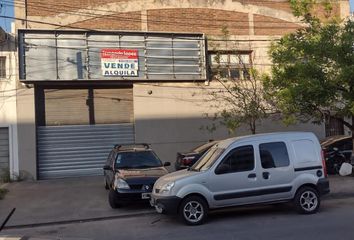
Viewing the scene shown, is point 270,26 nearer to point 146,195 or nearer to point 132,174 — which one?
point 132,174

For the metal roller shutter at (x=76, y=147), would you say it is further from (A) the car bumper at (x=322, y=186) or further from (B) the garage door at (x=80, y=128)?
(A) the car bumper at (x=322, y=186)

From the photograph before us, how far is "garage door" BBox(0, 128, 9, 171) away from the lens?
2125cm

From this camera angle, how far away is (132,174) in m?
12.8

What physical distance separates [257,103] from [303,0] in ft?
14.1

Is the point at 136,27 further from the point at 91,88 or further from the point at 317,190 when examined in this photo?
the point at 317,190

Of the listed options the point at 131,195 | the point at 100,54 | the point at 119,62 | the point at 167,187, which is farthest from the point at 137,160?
the point at 100,54

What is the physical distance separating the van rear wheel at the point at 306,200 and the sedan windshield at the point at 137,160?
4.55 metres

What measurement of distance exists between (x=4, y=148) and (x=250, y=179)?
13871 mm

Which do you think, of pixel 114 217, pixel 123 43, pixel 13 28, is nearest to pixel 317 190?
pixel 114 217

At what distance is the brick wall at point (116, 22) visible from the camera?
2216 centimetres

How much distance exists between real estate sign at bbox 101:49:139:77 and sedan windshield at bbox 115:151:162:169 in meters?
7.99

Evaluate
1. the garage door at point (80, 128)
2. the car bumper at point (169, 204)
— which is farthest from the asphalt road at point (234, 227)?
the garage door at point (80, 128)

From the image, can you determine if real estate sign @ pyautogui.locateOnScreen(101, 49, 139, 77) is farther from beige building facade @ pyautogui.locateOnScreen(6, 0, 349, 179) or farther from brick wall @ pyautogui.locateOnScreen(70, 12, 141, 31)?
brick wall @ pyautogui.locateOnScreen(70, 12, 141, 31)

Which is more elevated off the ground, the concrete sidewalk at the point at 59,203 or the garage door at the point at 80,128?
the garage door at the point at 80,128
